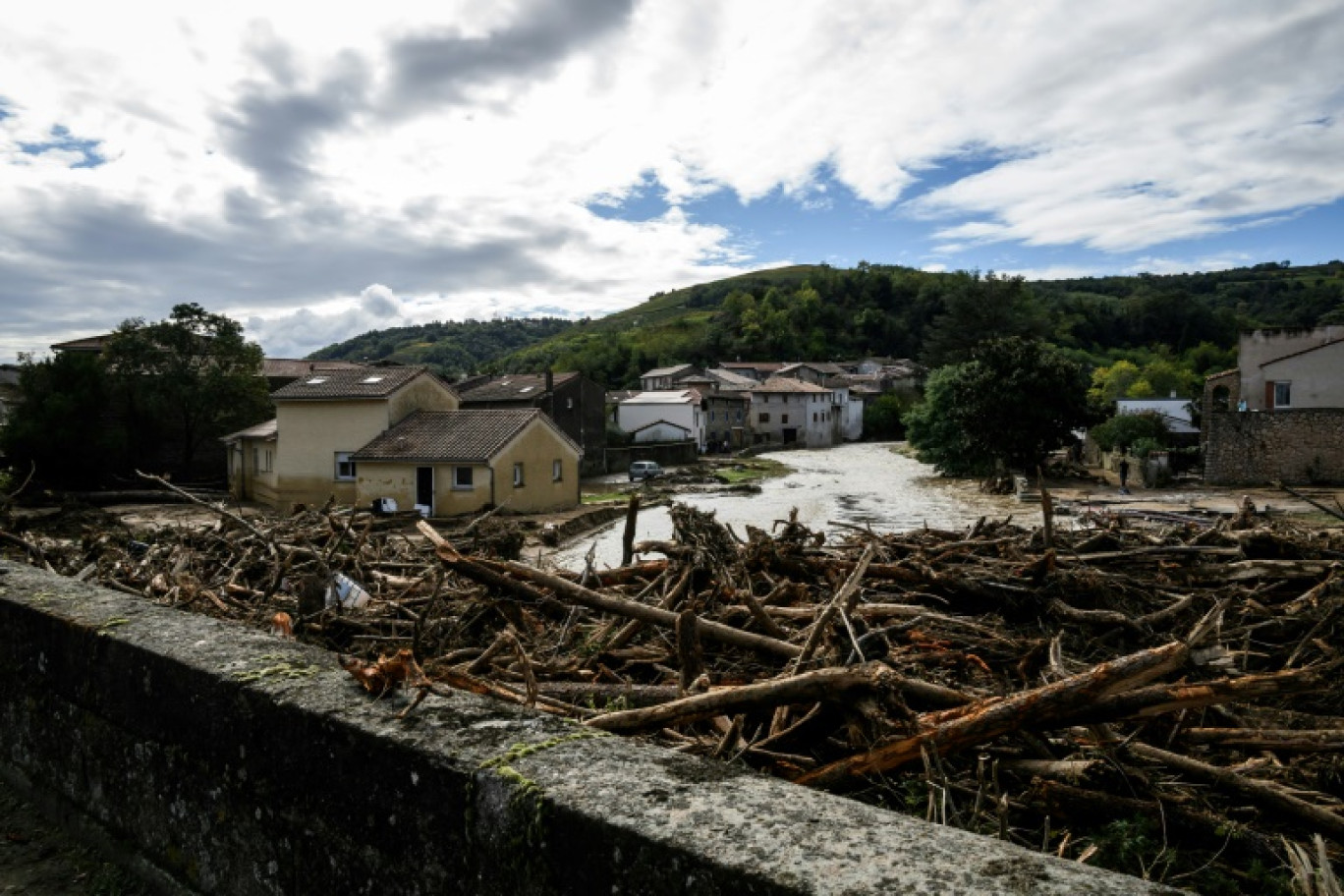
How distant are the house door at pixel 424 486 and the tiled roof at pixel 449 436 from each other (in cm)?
54

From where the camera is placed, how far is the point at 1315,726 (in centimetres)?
Answer: 421

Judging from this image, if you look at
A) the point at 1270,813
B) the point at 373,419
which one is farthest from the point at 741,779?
the point at 373,419

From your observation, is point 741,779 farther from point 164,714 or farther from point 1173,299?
point 1173,299

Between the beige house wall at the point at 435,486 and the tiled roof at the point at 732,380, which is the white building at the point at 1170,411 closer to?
the beige house wall at the point at 435,486

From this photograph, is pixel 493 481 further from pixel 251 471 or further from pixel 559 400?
pixel 559 400

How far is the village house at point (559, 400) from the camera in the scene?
50.1 metres

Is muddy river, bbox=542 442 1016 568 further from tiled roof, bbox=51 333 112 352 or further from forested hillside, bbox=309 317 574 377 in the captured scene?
forested hillside, bbox=309 317 574 377

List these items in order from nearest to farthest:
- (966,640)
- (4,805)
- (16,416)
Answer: (4,805) → (966,640) → (16,416)

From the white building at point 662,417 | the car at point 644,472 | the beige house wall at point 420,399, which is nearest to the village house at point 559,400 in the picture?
the car at point 644,472

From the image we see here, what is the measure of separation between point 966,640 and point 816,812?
364 centimetres

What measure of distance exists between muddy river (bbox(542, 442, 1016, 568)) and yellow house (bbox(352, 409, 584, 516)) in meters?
4.31

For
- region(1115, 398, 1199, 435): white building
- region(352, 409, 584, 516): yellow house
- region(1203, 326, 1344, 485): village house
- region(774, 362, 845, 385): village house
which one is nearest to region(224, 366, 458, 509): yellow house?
region(352, 409, 584, 516): yellow house

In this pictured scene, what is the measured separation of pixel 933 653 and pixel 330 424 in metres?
35.7

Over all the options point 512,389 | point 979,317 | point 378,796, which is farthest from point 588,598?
point 979,317
